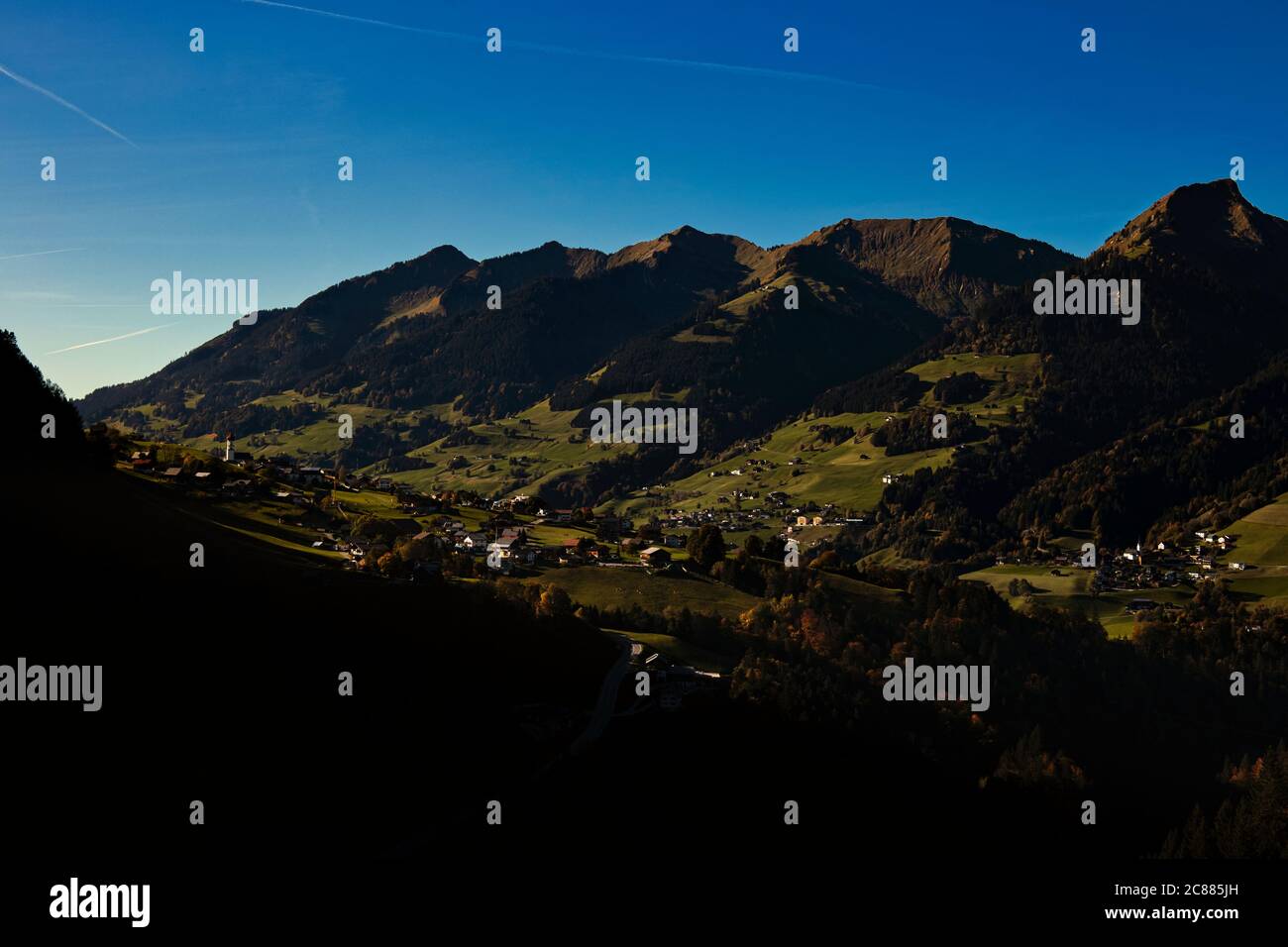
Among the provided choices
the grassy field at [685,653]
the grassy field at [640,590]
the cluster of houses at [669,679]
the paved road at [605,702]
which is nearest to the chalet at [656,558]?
the grassy field at [640,590]

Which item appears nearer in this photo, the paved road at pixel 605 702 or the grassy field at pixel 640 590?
the paved road at pixel 605 702

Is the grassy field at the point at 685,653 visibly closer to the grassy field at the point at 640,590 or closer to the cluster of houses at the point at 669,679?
the cluster of houses at the point at 669,679

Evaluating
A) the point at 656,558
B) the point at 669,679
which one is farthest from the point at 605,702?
the point at 656,558

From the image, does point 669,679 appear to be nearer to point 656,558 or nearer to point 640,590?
point 640,590

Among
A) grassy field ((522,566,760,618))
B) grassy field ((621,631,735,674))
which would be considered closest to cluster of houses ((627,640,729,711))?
grassy field ((621,631,735,674))

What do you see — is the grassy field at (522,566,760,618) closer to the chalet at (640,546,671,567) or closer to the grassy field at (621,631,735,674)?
the chalet at (640,546,671,567)

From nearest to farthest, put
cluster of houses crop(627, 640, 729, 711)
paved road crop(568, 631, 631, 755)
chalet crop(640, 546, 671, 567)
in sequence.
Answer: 1. paved road crop(568, 631, 631, 755)
2. cluster of houses crop(627, 640, 729, 711)
3. chalet crop(640, 546, 671, 567)
